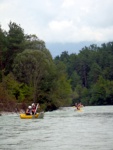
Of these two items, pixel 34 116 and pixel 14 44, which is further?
pixel 14 44

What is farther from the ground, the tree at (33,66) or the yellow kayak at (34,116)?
the tree at (33,66)

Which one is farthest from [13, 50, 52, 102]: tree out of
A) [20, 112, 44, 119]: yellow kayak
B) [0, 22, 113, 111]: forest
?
[20, 112, 44, 119]: yellow kayak

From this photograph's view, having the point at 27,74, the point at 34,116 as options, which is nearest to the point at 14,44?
the point at 27,74

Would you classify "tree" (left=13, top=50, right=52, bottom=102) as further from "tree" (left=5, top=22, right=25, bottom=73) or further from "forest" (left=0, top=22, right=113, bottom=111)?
"tree" (left=5, top=22, right=25, bottom=73)

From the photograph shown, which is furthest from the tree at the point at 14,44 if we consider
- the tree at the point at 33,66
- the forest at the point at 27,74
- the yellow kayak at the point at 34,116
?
the yellow kayak at the point at 34,116

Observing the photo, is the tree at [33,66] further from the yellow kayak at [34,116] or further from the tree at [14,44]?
the yellow kayak at [34,116]

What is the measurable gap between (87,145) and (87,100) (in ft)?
371

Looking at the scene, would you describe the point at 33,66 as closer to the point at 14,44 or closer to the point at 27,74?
the point at 27,74

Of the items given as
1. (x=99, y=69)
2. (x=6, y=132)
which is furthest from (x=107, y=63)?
(x=6, y=132)

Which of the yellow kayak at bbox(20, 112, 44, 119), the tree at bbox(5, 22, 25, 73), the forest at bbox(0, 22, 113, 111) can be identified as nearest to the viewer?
the yellow kayak at bbox(20, 112, 44, 119)

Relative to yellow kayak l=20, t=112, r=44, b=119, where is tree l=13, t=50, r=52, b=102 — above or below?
above

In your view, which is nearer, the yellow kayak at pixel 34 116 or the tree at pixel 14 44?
the yellow kayak at pixel 34 116

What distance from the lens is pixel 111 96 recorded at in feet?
412

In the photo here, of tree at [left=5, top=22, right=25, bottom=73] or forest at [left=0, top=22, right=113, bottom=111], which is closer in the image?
forest at [left=0, top=22, right=113, bottom=111]
